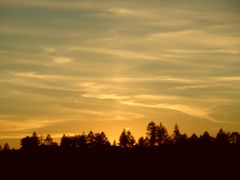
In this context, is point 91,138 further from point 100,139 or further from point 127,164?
point 127,164

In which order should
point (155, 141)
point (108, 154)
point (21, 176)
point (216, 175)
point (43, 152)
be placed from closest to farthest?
1. point (216, 175)
2. point (21, 176)
3. point (108, 154)
4. point (43, 152)
5. point (155, 141)

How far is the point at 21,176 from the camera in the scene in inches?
4375

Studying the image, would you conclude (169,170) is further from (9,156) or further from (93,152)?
(9,156)

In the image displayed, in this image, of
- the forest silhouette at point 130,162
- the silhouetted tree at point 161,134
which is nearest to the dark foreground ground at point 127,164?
the forest silhouette at point 130,162

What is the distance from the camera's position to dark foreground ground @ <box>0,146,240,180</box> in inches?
3846

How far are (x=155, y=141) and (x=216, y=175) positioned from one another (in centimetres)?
8723

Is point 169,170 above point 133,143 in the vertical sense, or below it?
below

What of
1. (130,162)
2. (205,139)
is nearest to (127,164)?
(130,162)

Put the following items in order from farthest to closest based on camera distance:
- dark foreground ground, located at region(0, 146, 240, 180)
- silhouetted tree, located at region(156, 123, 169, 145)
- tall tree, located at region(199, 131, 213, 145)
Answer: silhouetted tree, located at region(156, 123, 169, 145) < tall tree, located at region(199, 131, 213, 145) < dark foreground ground, located at region(0, 146, 240, 180)

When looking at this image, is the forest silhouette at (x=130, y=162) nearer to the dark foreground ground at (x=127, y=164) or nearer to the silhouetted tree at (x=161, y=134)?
the dark foreground ground at (x=127, y=164)

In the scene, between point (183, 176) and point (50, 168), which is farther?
point (50, 168)

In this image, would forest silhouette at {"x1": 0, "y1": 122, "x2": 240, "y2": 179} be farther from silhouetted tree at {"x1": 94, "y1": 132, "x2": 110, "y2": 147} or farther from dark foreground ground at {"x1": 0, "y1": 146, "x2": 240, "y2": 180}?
silhouetted tree at {"x1": 94, "y1": 132, "x2": 110, "y2": 147}

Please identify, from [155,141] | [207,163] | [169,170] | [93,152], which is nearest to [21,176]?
[93,152]

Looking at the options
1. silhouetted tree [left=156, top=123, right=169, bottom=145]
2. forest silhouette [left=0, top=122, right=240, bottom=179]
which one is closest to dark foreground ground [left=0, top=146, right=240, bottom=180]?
forest silhouette [left=0, top=122, right=240, bottom=179]
